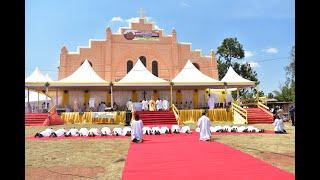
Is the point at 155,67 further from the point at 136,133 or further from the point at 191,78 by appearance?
the point at 136,133

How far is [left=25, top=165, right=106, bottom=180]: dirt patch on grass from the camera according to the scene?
8.14 metres

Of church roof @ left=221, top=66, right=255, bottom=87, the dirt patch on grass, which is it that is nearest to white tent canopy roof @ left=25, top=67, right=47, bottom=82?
church roof @ left=221, top=66, right=255, bottom=87

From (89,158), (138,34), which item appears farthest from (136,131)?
(138,34)

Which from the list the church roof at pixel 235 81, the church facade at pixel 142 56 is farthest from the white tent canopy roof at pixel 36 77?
the church roof at pixel 235 81

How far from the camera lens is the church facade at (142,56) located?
3672 cm

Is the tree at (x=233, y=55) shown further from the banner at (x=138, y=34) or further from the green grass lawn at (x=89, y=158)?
the green grass lawn at (x=89, y=158)

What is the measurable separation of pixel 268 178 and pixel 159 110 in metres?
20.9

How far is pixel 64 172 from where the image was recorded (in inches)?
341

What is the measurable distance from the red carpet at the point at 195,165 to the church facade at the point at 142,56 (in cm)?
2349

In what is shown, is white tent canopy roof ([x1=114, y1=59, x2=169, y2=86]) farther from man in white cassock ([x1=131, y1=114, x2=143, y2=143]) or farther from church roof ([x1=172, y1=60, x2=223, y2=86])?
man in white cassock ([x1=131, y1=114, x2=143, y2=143])

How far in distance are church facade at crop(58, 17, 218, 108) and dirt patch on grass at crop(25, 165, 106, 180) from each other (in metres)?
25.8
